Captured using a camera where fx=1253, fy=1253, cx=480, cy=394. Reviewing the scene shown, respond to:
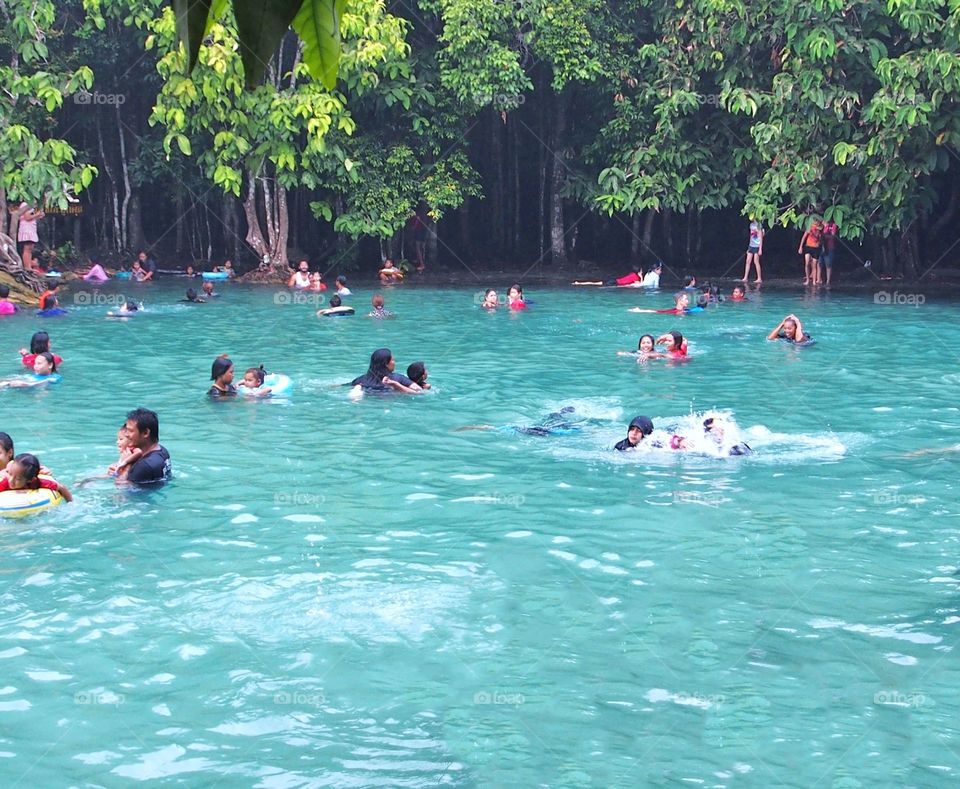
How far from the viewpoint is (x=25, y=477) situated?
10344mm

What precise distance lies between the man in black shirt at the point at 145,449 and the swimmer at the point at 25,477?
793 mm

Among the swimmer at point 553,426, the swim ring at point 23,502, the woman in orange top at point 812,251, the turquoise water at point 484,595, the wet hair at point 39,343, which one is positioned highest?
the woman in orange top at point 812,251

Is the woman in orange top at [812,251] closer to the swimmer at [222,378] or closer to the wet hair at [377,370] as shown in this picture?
the wet hair at [377,370]

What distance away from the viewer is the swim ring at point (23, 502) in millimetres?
10305

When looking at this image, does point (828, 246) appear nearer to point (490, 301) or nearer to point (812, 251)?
point (812, 251)

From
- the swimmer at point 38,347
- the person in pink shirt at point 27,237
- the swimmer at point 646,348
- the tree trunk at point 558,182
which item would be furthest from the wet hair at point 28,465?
the tree trunk at point 558,182

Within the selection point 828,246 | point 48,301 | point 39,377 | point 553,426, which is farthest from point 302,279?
point 553,426

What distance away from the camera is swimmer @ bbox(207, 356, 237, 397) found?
15.4m

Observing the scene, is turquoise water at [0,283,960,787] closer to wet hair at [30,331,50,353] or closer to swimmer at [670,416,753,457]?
swimmer at [670,416,753,457]

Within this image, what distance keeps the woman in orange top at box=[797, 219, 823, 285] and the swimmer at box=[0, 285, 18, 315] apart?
17.1 metres

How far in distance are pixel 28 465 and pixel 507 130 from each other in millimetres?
26308

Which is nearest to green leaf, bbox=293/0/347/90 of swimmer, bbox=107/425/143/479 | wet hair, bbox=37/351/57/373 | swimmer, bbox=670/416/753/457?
swimmer, bbox=107/425/143/479

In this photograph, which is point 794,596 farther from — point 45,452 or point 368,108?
point 368,108

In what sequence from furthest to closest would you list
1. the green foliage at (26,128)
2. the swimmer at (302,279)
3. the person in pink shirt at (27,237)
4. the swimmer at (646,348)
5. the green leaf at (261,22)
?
the swimmer at (302,279), the person in pink shirt at (27,237), the green foliage at (26,128), the swimmer at (646,348), the green leaf at (261,22)
